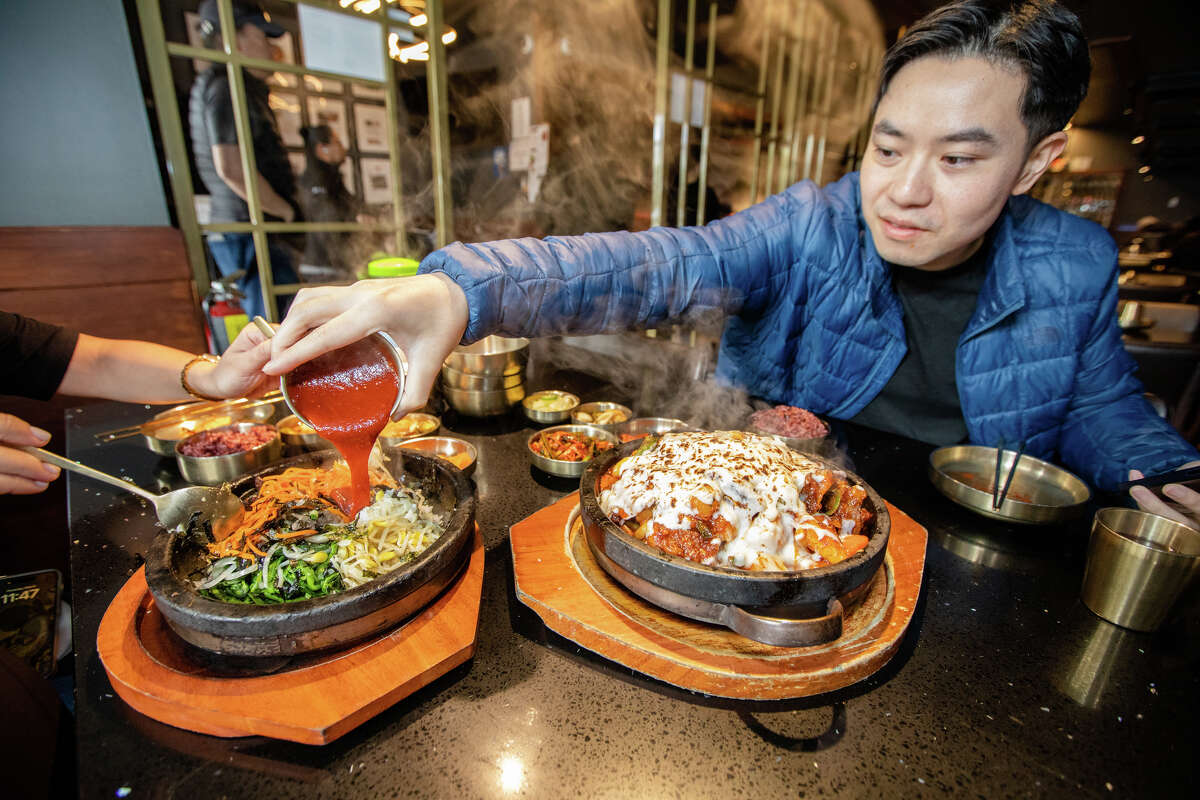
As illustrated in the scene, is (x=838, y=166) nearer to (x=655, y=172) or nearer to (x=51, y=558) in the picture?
(x=655, y=172)

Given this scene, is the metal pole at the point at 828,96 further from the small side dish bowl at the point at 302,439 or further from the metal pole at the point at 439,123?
the small side dish bowl at the point at 302,439

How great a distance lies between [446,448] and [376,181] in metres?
4.58

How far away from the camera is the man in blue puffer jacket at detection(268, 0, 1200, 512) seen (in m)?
1.71

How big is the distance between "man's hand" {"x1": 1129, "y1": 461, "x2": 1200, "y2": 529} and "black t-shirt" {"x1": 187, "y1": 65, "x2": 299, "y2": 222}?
6.15 metres

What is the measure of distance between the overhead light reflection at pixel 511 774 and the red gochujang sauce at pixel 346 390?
2.94ft

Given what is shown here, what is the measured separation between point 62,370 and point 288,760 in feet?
7.22

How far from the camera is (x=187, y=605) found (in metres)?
1.04

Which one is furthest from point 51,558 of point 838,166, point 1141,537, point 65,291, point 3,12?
point 838,166

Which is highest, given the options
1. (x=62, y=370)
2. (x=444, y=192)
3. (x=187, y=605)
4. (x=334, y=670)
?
(x=444, y=192)

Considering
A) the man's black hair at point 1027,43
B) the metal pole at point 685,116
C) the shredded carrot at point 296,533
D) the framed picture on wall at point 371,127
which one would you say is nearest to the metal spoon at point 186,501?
the shredded carrot at point 296,533

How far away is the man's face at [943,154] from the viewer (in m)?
1.79

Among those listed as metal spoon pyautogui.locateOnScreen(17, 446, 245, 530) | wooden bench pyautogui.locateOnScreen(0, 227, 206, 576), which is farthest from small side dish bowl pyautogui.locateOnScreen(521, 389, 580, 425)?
wooden bench pyautogui.locateOnScreen(0, 227, 206, 576)

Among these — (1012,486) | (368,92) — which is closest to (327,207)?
(368,92)

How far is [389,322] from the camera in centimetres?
135
